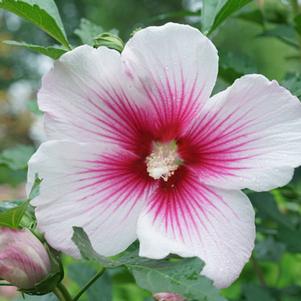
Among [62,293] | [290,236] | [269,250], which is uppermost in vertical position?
[62,293]

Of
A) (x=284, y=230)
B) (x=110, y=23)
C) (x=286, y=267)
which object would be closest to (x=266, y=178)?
(x=284, y=230)

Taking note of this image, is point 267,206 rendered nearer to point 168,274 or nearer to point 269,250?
point 269,250

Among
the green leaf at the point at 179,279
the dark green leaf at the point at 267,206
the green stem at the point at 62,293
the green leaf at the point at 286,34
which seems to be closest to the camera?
the green leaf at the point at 179,279

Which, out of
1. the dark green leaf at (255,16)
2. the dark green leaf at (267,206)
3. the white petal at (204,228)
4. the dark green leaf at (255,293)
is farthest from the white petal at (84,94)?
the dark green leaf at (255,16)

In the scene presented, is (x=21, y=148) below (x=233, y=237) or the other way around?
below

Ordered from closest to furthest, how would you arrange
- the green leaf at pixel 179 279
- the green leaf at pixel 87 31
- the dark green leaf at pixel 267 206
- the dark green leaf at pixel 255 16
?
the green leaf at pixel 179 279 < the green leaf at pixel 87 31 < the dark green leaf at pixel 267 206 < the dark green leaf at pixel 255 16

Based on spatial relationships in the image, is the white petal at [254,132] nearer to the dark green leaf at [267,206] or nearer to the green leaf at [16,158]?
the dark green leaf at [267,206]

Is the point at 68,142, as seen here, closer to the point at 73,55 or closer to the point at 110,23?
the point at 73,55

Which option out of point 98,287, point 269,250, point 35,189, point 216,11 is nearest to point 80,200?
point 35,189
